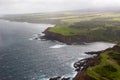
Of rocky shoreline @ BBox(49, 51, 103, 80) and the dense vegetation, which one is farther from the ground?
the dense vegetation

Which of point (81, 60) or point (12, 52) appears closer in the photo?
point (81, 60)

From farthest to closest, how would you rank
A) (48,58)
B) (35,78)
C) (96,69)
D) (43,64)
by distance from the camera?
(48,58), (43,64), (35,78), (96,69)

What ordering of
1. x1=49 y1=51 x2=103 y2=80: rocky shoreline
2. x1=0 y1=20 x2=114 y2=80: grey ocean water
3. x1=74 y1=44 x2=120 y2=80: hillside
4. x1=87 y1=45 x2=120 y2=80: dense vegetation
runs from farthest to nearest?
x1=0 y1=20 x2=114 y2=80: grey ocean water < x1=49 y1=51 x2=103 y2=80: rocky shoreline < x1=74 y1=44 x2=120 y2=80: hillside < x1=87 y1=45 x2=120 y2=80: dense vegetation

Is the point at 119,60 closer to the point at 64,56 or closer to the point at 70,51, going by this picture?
the point at 64,56

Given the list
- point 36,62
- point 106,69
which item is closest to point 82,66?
point 36,62

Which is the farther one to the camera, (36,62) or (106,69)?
(36,62)

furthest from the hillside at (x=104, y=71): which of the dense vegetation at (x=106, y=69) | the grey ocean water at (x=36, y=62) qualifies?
the grey ocean water at (x=36, y=62)

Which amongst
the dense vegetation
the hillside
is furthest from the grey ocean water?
the dense vegetation

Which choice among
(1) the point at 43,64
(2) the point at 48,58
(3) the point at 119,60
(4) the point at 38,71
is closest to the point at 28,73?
(4) the point at 38,71

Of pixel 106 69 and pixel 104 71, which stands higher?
pixel 106 69

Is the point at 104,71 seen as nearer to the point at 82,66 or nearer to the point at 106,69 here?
the point at 106,69

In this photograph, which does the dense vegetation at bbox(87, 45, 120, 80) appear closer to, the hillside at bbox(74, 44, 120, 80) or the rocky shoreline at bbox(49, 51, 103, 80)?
the hillside at bbox(74, 44, 120, 80)
